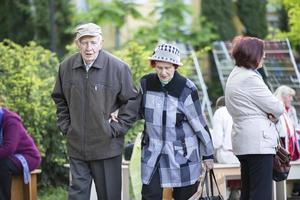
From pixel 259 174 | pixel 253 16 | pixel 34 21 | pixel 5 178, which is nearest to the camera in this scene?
pixel 259 174

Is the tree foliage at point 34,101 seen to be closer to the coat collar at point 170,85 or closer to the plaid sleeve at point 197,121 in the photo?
the coat collar at point 170,85

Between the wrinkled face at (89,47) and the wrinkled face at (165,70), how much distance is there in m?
0.56

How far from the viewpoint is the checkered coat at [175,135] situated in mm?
6949

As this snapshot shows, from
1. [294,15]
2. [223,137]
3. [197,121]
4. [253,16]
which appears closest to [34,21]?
[253,16]

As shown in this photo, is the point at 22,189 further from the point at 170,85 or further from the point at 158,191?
the point at 170,85

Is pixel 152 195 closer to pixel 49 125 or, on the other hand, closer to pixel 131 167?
pixel 131 167

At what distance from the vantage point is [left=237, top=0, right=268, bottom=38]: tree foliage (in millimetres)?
22875

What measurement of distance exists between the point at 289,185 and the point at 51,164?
3.55 metres

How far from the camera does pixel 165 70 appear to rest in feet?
22.7

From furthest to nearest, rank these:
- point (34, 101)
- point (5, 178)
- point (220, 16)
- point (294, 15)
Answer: point (220, 16) → point (294, 15) → point (34, 101) → point (5, 178)

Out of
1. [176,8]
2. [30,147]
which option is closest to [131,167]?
[30,147]

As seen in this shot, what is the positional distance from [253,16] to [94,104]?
16490 mm

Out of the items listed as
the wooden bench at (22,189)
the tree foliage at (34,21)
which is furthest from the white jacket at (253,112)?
the tree foliage at (34,21)

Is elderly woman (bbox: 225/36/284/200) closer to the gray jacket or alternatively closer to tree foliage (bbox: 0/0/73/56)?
the gray jacket
